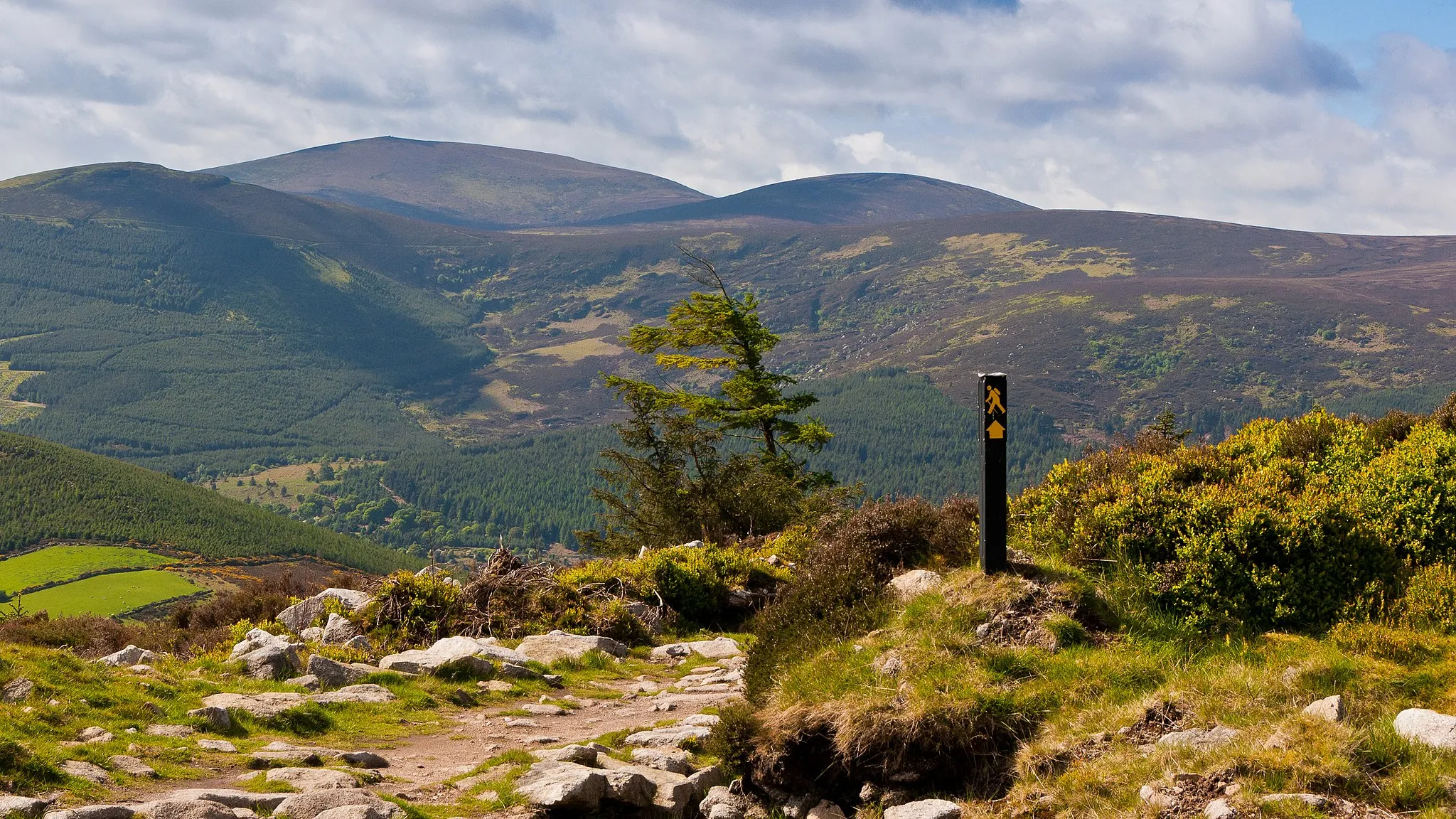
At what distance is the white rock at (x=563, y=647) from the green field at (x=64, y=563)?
4595 inches

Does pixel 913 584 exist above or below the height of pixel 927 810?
above

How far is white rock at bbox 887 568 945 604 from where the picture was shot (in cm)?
1177

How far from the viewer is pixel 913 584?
39.8 ft

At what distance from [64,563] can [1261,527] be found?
137055 mm

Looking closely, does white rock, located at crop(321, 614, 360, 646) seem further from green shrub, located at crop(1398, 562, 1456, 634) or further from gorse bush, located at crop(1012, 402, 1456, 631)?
green shrub, located at crop(1398, 562, 1456, 634)

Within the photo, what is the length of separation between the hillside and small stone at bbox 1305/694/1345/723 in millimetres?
140340

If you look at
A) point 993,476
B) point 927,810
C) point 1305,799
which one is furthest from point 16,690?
point 1305,799

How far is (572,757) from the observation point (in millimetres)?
10367

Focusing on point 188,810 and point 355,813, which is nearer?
point 188,810

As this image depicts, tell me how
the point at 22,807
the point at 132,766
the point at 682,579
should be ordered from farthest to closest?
1. the point at 682,579
2. the point at 132,766
3. the point at 22,807

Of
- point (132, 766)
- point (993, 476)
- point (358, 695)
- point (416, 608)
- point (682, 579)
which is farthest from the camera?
point (682, 579)

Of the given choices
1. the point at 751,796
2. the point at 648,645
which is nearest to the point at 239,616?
the point at 648,645

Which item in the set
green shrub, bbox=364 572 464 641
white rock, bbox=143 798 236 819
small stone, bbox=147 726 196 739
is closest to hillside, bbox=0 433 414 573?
green shrub, bbox=364 572 464 641

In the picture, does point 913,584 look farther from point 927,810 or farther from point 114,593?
point 114,593
